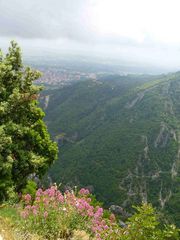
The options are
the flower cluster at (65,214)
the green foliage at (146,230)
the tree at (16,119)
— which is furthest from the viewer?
the tree at (16,119)

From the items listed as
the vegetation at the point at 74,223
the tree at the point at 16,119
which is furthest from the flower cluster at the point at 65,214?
the tree at the point at 16,119

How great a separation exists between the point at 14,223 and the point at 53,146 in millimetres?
21720

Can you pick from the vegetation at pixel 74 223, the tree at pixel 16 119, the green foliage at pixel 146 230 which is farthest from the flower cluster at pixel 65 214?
the tree at pixel 16 119

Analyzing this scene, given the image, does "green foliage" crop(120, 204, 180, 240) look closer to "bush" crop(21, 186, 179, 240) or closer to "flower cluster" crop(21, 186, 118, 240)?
"bush" crop(21, 186, 179, 240)

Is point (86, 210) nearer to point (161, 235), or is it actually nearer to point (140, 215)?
point (140, 215)

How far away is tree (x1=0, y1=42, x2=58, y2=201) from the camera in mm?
19281

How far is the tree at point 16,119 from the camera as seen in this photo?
759 inches

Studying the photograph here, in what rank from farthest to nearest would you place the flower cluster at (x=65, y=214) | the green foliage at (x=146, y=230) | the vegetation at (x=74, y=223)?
the flower cluster at (x=65, y=214), the green foliage at (x=146, y=230), the vegetation at (x=74, y=223)

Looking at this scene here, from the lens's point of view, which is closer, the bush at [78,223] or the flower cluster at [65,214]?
the bush at [78,223]

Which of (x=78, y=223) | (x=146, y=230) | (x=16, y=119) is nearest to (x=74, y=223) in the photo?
(x=78, y=223)

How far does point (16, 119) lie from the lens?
69.3 ft

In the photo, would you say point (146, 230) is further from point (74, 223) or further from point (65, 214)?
point (65, 214)

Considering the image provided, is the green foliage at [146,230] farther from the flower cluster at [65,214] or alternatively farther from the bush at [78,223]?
the flower cluster at [65,214]

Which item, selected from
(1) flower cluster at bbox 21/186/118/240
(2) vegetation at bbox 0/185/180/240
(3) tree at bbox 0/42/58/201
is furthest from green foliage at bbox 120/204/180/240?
(3) tree at bbox 0/42/58/201
